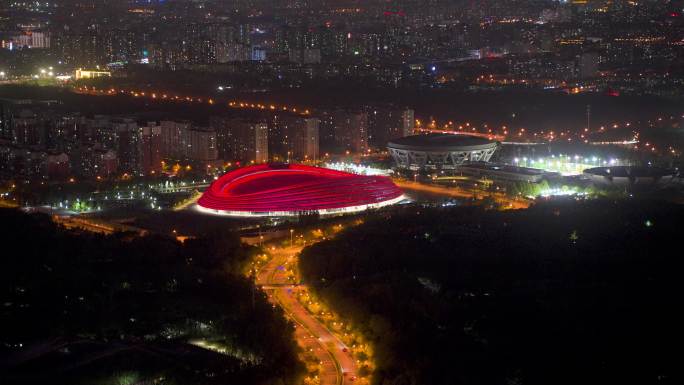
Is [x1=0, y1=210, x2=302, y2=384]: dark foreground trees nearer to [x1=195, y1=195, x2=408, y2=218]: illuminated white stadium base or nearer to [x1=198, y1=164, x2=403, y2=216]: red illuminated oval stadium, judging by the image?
[x1=195, y1=195, x2=408, y2=218]: illuminated white stadium base

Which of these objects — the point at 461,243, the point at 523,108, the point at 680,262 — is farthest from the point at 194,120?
the point at 680,262

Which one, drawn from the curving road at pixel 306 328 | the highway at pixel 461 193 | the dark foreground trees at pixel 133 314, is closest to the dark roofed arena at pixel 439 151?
the highway at pixel 461 193

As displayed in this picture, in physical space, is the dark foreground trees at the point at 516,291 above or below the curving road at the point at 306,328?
above

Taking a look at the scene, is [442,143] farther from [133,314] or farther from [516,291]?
[133,314]

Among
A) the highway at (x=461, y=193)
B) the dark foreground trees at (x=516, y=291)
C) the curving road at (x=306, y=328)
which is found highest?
the highway at (x=461, y=193)

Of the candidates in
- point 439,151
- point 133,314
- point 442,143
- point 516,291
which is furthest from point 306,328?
point 442,143

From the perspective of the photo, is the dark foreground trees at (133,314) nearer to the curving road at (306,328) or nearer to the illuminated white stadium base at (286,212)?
the curving road at (306,328)

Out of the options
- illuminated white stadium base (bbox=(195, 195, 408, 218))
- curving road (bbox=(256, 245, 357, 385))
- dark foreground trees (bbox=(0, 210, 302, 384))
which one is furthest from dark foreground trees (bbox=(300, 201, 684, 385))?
illuminated white stadium base (bbox=(195, 195, 408, 218))

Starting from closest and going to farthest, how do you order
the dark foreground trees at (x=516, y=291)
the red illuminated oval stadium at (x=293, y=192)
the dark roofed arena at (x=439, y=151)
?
the dark foreground trees at (x=516, y=291)
the red illuminated oval stadium at (x=293, y=192)
the dark roofed arena at (x=439, y=151)
